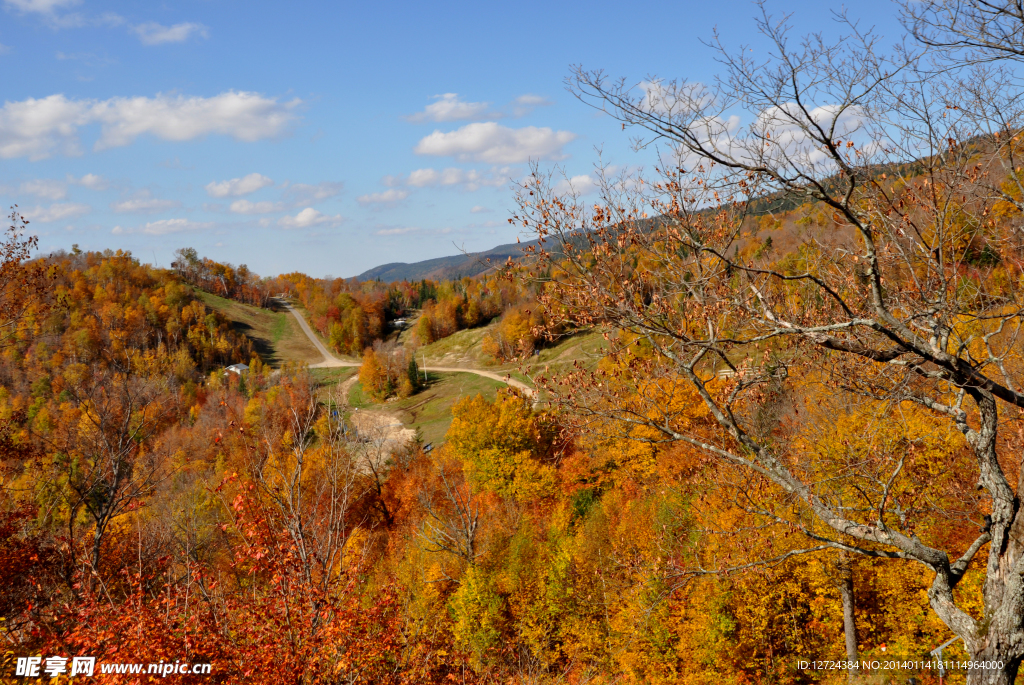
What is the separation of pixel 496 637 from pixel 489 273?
22849 mm

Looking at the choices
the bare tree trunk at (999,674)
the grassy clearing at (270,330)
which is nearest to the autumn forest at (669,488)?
the bare tree trunk at (999,674)

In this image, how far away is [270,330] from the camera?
137 meters

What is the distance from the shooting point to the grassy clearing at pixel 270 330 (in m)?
122

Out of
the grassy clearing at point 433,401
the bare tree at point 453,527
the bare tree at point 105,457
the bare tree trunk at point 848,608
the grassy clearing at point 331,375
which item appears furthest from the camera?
the grassy clearing at point 331,375

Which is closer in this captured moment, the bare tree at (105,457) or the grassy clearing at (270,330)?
the bare tree at (105,457)

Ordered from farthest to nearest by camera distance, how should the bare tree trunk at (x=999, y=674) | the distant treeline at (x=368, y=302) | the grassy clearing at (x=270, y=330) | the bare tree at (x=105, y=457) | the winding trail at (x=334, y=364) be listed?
1. the grassy clearing at (x=270, y=330)
2. the distant treeline at (x=368, y=302)
3. the winding trail at (x=334, y=364)
4. the bare tree at (x=105, y=457)
5. the bare tree trunk at (x=999, y=674)

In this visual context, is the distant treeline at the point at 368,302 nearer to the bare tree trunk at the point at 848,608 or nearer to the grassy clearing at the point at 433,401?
the grassy clearing at the point at 433,401

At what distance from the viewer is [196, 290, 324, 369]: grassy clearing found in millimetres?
122500

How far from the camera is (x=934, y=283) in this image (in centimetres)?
674

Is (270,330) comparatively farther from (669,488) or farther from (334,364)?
(669,488)

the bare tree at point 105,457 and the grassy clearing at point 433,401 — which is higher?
the bare tree at point 105,457

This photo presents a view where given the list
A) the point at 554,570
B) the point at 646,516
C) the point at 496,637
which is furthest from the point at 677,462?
the point at 496,637

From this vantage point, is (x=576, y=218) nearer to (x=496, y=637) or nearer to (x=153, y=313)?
(x=496, y=637)

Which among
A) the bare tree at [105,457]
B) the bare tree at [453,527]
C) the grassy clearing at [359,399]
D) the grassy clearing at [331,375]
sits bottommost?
the bare tree at [453,527]
